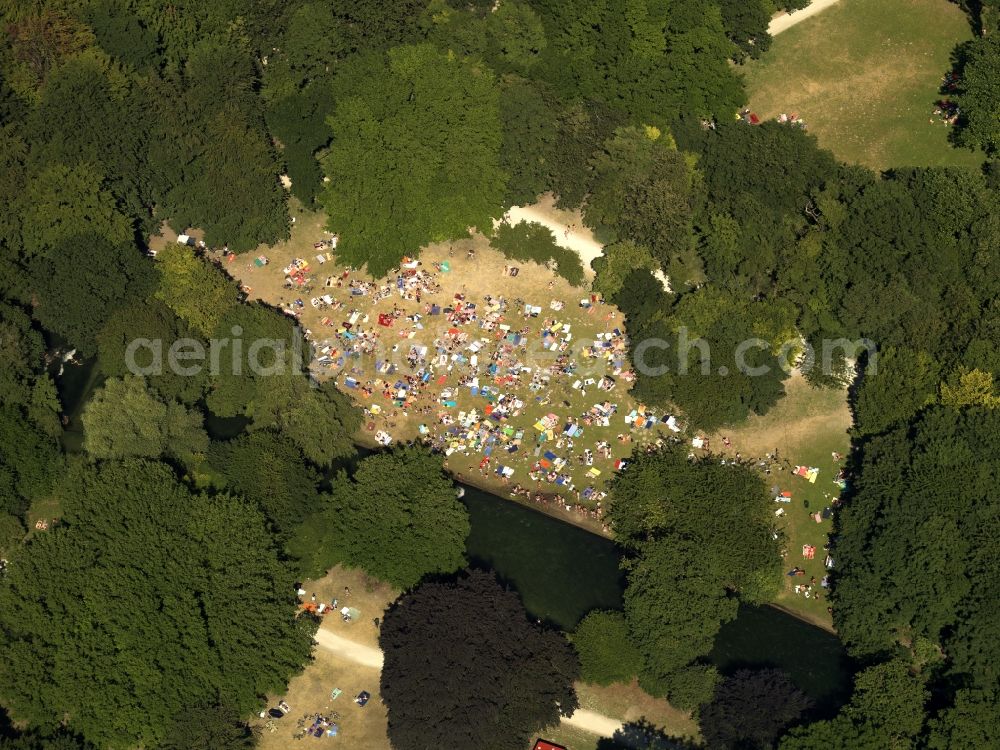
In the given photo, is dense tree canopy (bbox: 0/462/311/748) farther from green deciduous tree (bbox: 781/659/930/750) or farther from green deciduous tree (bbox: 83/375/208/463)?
green deciduous tree (bbox: 781/659/930/750)

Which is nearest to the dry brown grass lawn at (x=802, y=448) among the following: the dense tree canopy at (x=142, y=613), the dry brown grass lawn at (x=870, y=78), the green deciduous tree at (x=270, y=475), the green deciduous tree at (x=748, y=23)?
the dry brown grass lawn at (x=870, y=78)

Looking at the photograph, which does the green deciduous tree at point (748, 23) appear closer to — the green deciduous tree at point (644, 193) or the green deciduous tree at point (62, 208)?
the green deciduous tree at point (644, 193)

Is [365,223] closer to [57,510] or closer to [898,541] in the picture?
[57,510]

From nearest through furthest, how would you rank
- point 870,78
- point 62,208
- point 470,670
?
point 470,670, point 62,208, point 870,78

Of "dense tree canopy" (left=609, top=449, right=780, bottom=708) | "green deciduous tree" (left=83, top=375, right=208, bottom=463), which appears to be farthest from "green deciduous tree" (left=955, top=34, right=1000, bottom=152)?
"green deciduous tree" (left=83, top=375, right=208, bottom=463)

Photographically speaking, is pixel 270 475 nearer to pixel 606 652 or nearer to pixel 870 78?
pixel 606 652

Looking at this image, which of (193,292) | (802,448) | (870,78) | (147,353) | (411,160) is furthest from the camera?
(870,78)

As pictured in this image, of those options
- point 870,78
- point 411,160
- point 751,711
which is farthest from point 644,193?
point 751,711
